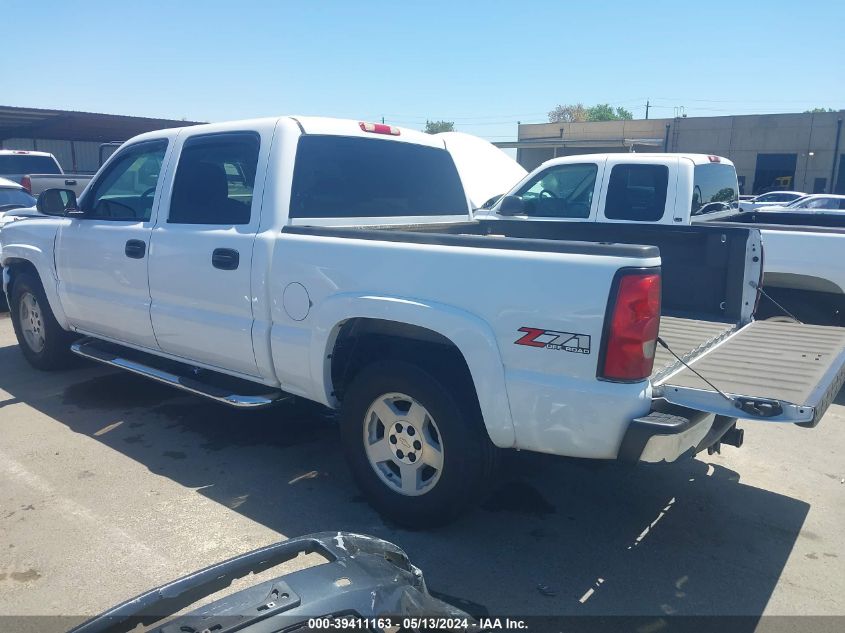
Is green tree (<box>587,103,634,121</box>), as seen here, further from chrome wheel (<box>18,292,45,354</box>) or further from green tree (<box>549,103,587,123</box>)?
chrome wheel (<box>18,292,45,354</box>)

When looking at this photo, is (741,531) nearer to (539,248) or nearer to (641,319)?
(641,319)

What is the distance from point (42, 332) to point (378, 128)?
374cm

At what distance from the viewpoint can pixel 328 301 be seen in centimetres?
377

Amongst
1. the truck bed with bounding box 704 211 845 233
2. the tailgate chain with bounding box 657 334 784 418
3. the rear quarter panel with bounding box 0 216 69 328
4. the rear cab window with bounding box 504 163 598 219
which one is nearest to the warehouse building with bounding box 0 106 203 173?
the rear quarter panel with bounding box 0 216 69 328

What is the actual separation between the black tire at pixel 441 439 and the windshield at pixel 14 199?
8.93 meters

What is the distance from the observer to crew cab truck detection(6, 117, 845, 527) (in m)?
2.97

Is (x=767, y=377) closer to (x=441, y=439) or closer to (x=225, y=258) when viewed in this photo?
(x=441, y=439)

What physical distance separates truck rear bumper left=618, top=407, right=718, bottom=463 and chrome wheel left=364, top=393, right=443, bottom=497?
0.97 meters

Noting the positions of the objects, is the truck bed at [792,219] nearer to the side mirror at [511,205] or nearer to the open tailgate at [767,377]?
the side mirror at [511,205]

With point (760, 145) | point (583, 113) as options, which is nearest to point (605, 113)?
point (583, 113)

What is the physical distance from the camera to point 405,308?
3432 mm

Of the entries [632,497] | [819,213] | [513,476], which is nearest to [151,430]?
[513,476]

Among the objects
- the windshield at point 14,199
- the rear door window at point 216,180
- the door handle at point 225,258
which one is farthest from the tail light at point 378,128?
the windshield at point 14,199

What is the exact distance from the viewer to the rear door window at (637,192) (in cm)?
727
